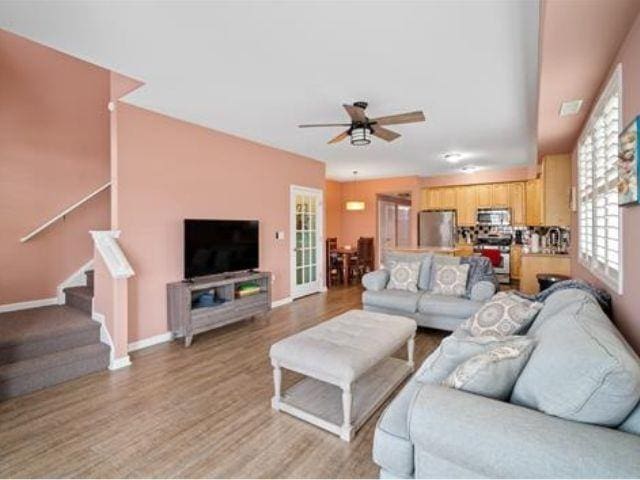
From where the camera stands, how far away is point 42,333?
3.00 metres

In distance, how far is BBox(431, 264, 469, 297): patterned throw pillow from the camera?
4062mm

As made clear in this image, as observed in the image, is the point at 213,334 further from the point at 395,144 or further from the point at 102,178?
the point at 395,144

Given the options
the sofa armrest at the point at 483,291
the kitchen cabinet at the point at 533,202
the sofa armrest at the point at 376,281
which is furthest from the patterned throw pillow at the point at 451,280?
the kitchen cabinet at the point at 533,202

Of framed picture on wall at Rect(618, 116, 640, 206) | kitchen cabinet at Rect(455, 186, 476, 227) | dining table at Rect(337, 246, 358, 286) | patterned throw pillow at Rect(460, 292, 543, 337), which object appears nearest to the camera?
framed picture on wall at Rect(618, 116, 640, 206)

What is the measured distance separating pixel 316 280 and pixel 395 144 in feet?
9.76

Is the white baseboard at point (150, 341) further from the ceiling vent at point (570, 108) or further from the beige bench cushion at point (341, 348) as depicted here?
the ceiling vent at point (570, 108)

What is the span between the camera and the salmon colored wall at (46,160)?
3779 millimetres

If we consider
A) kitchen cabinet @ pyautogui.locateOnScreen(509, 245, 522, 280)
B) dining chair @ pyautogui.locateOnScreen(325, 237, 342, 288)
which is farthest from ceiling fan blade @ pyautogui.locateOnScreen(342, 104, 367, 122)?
kitchen cabinet @ pyautogui.locateOnScreen(509, 245, 522, 280)

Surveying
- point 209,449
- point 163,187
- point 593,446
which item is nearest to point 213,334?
point 163,187

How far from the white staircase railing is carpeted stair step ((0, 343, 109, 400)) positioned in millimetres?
733

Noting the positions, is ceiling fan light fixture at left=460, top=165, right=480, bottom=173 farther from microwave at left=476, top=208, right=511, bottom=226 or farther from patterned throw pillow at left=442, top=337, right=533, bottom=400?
patterned throw pillow at left=442, top=337, right=533, bottom=400

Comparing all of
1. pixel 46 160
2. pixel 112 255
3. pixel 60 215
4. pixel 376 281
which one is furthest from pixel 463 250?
pixel 46 160

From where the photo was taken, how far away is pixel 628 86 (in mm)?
1890

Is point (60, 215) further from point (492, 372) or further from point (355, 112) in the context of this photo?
point (492, 372)
